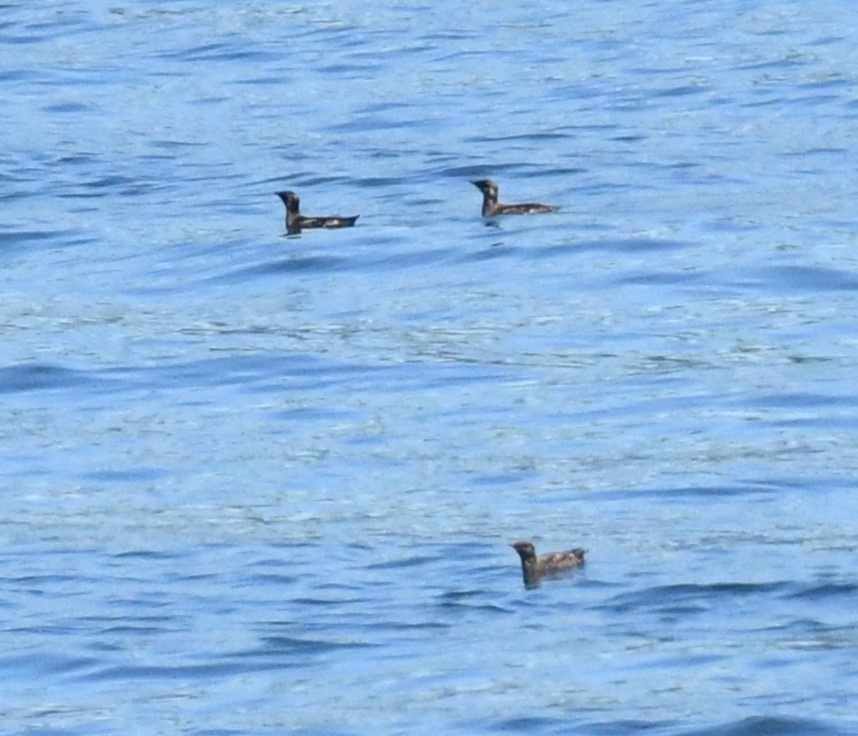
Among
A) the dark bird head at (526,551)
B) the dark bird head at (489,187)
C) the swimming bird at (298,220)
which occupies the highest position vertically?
the dark bird head at (526,551)

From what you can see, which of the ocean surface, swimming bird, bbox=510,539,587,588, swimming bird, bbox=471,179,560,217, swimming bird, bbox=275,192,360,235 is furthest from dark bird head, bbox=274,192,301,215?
swimming bird, bbox=510,539,587,588

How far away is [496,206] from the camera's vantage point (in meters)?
21.4

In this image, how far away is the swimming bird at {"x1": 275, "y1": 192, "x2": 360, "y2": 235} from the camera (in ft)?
69.3

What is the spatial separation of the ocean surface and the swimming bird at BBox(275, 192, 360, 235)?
145 millimetres

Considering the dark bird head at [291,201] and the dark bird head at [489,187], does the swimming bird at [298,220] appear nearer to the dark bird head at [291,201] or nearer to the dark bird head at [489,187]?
the dark bird head at [291,201]

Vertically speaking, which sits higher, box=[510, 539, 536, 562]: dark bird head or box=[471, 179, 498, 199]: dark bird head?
box=[510, 539, 536, 562]: dark bird head

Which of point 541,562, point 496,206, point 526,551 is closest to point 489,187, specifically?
point 496,206

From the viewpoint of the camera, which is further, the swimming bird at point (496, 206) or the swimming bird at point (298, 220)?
the swimming bird at point (496, 206)

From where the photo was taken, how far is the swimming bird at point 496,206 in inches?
837

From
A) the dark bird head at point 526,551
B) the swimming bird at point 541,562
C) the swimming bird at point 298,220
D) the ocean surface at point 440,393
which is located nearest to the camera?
the ocean surface at point 440,393

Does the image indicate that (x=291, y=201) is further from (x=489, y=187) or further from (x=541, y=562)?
(x=541, y=562)

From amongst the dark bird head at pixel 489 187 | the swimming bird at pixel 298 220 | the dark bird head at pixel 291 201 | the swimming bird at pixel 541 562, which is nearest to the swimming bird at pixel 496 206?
the dark bird head at pixel 489 187

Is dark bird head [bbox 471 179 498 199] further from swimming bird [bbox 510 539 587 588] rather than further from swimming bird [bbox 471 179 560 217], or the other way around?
swimming bird [bbox 510 539 587 588]

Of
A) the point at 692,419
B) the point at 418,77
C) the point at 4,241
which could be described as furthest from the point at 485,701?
the point at 418,77
